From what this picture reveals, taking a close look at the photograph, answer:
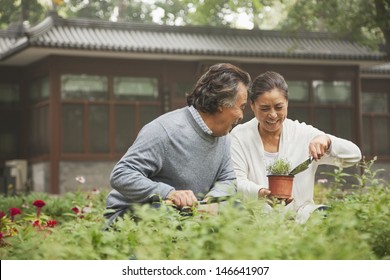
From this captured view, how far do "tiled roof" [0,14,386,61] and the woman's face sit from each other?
11.6m

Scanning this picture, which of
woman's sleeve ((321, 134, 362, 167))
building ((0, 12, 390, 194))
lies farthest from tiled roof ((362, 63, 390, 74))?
woman's sleeve ((321, 134, 362, 167))

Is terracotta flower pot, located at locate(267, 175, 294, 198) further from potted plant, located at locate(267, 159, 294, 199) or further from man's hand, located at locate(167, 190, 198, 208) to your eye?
man's hand, located at locate(167, 190, 198, 208)

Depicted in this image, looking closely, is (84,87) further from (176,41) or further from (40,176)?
(176,41)

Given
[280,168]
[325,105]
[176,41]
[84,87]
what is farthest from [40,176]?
[280,168]

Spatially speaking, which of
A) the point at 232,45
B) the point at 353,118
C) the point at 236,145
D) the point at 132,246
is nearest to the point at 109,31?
the point at 232,45

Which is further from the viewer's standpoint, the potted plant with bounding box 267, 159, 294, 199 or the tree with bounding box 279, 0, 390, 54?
the tree with bounding box 279, 0, 390, 54

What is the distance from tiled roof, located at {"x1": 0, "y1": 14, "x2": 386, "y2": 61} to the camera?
16.1 m

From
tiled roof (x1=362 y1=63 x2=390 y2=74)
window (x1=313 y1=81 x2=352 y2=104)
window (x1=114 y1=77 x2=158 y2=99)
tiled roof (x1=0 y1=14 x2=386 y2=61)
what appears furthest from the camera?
tiled roof (x1=362 y1=63 x2=390 y2=74)

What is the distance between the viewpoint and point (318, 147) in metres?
3.98

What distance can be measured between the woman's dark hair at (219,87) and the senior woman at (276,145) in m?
0.48

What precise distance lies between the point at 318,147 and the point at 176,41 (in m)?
13.7

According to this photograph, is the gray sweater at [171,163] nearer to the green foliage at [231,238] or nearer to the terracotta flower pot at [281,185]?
the terracotta flower pot at [281,185]

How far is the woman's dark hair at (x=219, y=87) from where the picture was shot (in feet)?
12.6

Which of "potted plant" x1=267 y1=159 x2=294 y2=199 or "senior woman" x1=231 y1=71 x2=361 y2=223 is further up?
"senior woman" x1=231 y1=71 x2=361 y2=223
